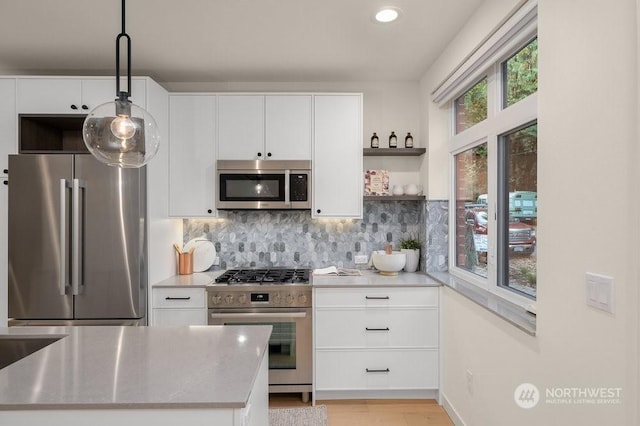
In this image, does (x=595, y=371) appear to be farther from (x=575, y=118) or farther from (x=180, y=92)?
(x=180, y=92)

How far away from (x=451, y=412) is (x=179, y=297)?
2.08 m

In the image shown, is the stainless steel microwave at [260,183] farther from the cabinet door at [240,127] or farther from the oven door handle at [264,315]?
the oven door handle at [264,315]

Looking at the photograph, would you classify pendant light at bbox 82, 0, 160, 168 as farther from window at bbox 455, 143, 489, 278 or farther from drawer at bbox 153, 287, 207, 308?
window at bbox 455, 143, 489, 278

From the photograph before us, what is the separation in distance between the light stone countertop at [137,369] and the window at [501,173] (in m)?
1.39

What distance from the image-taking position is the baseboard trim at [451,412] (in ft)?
7.89

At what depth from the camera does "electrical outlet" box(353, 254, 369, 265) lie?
3389 mm

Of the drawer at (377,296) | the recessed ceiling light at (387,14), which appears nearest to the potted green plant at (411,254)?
the drawer at (377,296)

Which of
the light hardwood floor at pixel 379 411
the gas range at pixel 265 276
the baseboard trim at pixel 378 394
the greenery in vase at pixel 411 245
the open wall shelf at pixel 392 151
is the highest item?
the open wall shelf at pixel 392 151

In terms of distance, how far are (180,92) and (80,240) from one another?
150cm

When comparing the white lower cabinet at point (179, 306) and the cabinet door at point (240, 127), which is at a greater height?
the cabinet door at point (240, 127)

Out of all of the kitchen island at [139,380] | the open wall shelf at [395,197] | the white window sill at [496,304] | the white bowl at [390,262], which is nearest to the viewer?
the kitchen island at [139,380]

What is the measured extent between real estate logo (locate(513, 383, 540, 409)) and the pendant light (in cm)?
186

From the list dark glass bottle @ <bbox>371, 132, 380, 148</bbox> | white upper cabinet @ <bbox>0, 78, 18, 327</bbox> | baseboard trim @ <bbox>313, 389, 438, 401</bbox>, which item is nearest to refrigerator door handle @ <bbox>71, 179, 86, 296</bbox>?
white upper cabinet @ <bbox>0, 78, 18, 327</bbox>

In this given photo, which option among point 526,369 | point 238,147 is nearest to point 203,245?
point 238,147
